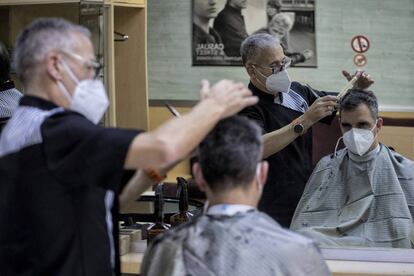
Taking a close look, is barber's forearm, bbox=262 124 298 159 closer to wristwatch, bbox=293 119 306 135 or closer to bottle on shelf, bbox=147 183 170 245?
wristwatch, bbox=293 119 306 135

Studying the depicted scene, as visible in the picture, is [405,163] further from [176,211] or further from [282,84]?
[176,211]

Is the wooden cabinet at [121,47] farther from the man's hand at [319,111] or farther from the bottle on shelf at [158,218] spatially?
the man's hand at [319,111]

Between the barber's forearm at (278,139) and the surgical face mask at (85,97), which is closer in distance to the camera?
the surgical face mask at (85,97)

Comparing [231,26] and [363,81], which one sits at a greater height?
[231,26]

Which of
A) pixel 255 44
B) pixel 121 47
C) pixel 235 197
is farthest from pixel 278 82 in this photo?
pixel 235 197

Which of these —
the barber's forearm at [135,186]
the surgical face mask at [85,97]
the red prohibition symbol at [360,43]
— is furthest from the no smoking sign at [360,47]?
the surgical face mask at [85,97]

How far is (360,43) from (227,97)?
2022mm

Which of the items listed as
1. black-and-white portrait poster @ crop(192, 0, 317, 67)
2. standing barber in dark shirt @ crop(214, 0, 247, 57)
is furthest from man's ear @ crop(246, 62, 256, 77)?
standing barber in dark shirt @ crop(214, 0, 247, 57)

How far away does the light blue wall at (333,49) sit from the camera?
11.1 ft

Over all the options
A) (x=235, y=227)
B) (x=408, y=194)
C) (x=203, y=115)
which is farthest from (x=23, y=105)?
(x=408, y=194)

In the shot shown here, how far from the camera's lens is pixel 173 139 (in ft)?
5.21

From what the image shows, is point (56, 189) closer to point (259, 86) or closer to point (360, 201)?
point (259, 86)

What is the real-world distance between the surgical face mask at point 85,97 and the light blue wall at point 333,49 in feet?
4.91

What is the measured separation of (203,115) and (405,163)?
1.79 m
